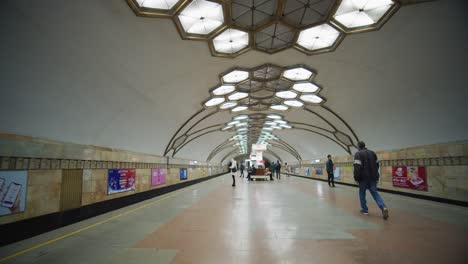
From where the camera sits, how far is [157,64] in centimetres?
737

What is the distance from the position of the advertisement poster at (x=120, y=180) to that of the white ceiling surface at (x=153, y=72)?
1.02m

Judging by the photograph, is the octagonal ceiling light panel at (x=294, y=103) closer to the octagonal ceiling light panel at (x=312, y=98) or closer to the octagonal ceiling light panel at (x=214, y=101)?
the octagonal ceiling light panel at (x=312, y=98)

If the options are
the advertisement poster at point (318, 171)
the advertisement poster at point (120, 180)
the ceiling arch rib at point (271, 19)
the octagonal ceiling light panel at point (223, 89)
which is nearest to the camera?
the ceiling arch rib at point (271, 19)

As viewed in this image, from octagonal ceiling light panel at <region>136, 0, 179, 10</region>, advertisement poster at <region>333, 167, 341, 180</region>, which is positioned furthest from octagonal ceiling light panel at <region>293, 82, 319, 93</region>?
advertisement poster at <region>333, 167, 341, 180</region>

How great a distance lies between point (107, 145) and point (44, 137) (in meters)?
2.42

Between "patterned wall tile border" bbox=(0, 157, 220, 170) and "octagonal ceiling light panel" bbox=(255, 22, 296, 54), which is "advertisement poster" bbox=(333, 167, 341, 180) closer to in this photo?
"octagonal ceiling light panel" bbox=(255, 22, 296, 54)

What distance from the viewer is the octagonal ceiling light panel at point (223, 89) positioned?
37.1ft

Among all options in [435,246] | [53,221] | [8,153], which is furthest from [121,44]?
[435,246]

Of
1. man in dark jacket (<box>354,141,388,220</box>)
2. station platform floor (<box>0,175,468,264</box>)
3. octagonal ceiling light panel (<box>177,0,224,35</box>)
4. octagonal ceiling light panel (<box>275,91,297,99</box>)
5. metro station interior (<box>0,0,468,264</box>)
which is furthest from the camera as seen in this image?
octagonal ceiling light panel (<box>275,91,297,99</box>)

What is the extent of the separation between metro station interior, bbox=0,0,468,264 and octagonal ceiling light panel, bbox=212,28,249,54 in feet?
0.20

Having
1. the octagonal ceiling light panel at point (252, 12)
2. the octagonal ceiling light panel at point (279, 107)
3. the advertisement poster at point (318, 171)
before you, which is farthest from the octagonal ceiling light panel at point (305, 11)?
the advertisement poster at point (318, 171)

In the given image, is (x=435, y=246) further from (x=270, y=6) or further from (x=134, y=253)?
(x=270, y=6)

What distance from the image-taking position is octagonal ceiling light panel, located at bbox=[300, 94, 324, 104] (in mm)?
12469

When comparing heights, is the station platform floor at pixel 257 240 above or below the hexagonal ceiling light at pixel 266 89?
below
